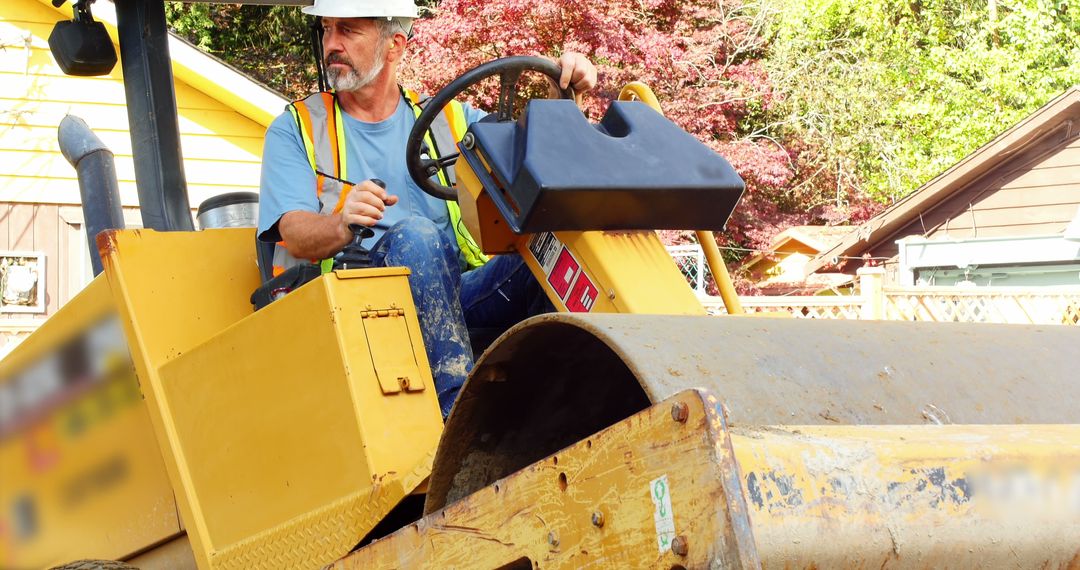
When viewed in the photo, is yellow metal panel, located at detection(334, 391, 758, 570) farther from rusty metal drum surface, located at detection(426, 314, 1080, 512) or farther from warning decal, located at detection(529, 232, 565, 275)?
warning decal, located at detection(529, 232, 565, 275)

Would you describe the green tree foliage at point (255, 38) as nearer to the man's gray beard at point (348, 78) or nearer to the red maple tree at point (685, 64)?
the red maple tree at point (685, 64)

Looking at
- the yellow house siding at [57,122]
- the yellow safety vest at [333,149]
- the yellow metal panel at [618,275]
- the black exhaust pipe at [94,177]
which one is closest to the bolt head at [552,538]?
the yellow metal panel at [618,275]

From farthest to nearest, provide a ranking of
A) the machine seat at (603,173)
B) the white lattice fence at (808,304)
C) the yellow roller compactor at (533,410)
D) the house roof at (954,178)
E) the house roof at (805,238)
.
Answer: the house roof at (805,238)
the house roof at (954,178)
the white lattice fence at (808,304)
the machine seat at (603,173)
the yellow roller compactor at (533,410)

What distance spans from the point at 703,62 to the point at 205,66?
8.17 meters

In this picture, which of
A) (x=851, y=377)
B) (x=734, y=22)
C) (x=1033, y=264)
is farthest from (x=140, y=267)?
(x=734, y=22)

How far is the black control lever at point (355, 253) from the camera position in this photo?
111 inches

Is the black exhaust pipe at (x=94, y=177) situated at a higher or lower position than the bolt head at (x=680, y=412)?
higher

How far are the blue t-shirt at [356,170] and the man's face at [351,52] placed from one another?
101mm

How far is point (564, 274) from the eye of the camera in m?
2.59

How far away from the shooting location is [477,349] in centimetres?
308

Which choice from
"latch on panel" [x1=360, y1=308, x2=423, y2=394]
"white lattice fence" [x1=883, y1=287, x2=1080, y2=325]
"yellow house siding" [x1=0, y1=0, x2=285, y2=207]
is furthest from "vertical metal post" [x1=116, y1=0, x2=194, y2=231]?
"white lattice fence" [x1=883, y1=287, x2=1080, y2=325]

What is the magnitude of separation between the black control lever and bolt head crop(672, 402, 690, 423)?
55.8 inches

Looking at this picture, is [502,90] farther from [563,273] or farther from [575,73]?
[563,273]

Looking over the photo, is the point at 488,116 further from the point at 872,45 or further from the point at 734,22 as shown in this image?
the point at 872,45
